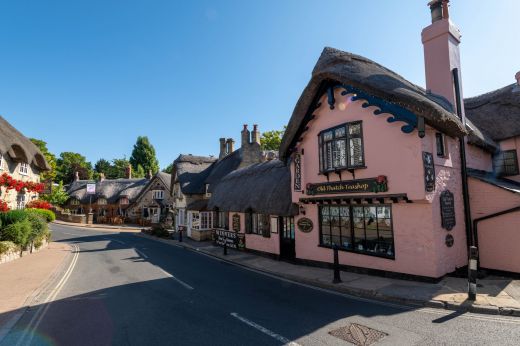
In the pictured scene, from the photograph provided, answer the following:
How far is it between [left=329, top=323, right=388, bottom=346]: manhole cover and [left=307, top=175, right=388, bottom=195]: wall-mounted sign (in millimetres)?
5158

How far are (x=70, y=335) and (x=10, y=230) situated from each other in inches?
572

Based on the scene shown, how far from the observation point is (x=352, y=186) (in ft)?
35.1

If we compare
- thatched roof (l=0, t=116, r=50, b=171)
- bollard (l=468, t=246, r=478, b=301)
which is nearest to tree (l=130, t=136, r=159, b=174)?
thatched roof (l=0, t=116, r=50, b=171)

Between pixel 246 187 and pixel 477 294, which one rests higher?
pixel 246 187

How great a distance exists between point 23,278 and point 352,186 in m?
14.6

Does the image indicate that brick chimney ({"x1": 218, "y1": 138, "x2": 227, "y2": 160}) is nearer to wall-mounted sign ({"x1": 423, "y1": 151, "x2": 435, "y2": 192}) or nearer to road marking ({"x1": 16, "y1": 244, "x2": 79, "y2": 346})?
road marking ({"x1": 16, "y1": 244, "x2": 79, "y2": 346})

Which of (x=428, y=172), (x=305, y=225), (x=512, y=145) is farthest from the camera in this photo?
(x=512, y=145)

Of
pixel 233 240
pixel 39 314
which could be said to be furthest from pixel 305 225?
pixel 39 314

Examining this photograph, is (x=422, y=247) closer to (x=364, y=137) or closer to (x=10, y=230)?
(x=364, y=137)

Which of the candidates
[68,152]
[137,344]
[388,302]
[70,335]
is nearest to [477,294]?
[388,302]

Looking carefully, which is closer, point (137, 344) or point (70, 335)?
point (137, 344)

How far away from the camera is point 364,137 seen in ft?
34.9

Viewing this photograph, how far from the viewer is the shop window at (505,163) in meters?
13.4

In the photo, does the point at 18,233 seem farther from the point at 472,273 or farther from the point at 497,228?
the point at 497,228
